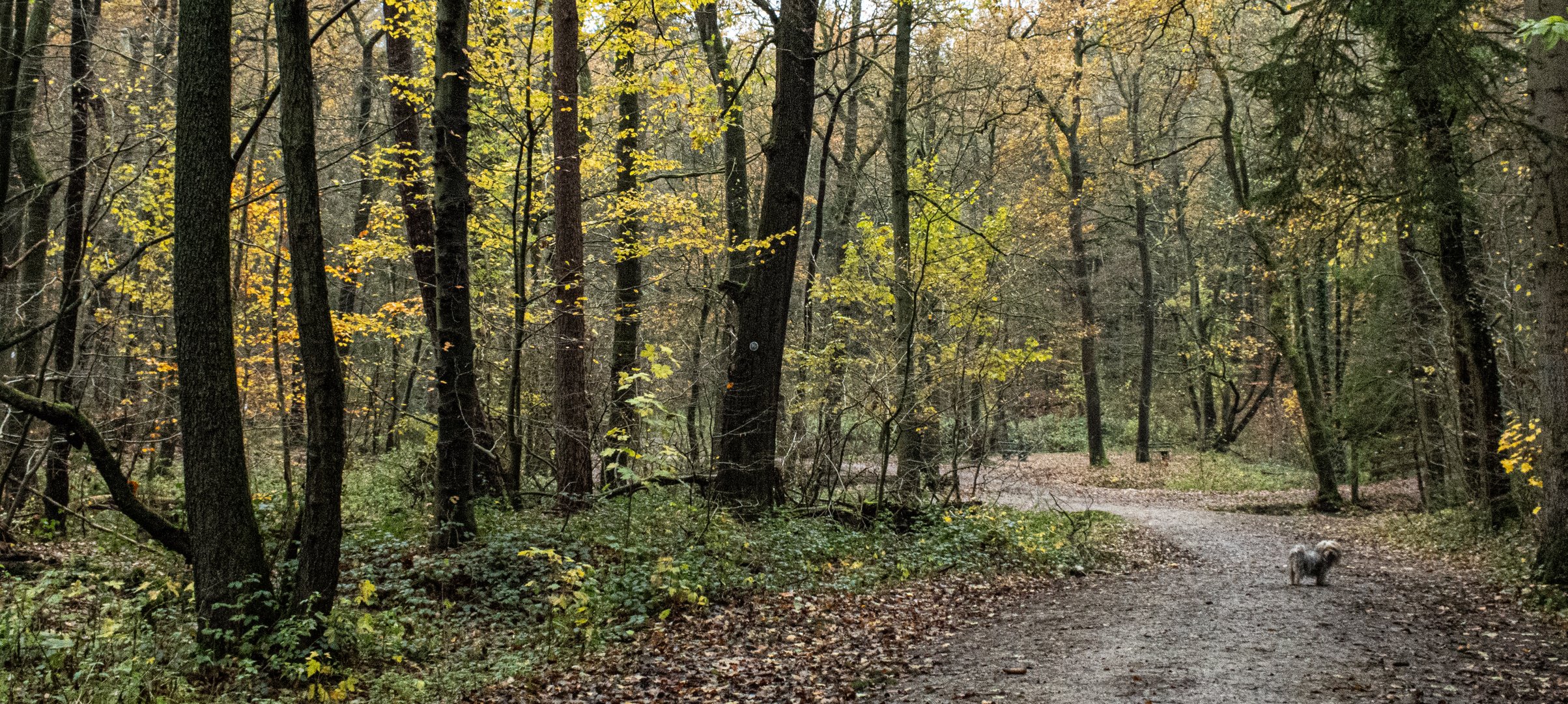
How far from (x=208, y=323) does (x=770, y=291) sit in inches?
232

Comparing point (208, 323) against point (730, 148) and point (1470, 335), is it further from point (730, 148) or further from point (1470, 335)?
point (1470, 335)

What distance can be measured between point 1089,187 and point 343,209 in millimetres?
Answer: 19482

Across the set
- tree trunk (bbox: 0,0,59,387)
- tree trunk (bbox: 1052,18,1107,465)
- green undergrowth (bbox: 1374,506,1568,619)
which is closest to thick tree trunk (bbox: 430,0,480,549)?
tree trunk (bbox: 0,0,59,387)

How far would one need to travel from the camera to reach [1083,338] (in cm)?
2392

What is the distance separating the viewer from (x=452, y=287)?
7898 mm

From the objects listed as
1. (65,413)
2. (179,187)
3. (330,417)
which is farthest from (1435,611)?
(65,413)

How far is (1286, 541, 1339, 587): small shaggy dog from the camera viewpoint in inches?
346

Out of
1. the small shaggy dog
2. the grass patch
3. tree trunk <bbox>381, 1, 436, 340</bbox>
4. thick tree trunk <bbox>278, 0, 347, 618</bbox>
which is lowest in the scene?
the grass patch

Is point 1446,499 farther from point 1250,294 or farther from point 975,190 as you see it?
point 1250,294

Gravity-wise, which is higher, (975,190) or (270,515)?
(975,190)

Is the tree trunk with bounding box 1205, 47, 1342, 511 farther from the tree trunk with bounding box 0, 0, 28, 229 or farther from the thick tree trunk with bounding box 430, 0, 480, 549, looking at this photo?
the tree trunk with bounding box 0, 0, 28, 229

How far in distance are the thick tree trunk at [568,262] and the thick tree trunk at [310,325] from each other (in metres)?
4.11

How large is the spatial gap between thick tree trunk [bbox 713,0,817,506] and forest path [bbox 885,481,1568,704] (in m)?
3.39

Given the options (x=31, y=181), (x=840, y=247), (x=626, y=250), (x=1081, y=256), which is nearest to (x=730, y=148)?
(x=626, y=250)
